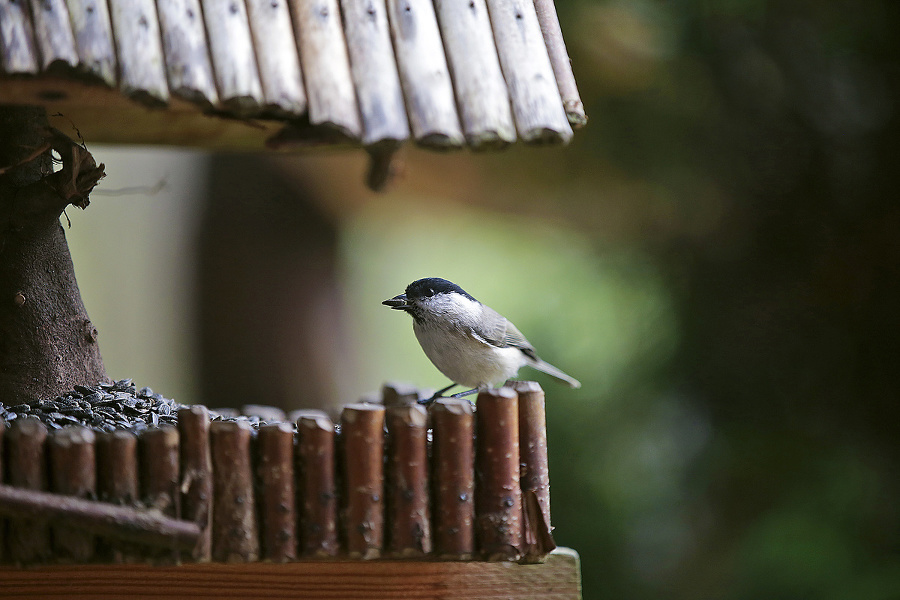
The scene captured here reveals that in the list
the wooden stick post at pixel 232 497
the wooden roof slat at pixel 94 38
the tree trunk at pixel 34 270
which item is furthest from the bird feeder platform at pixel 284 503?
the wooden roof slat at pixel 94 38

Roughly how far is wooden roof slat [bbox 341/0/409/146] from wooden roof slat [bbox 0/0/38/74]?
48cm

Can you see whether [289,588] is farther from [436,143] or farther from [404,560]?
[436,143]

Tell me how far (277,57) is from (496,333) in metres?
1.34

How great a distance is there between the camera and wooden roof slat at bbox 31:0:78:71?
3.99 ft

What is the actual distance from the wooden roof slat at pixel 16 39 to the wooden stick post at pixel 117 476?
59 centimetres

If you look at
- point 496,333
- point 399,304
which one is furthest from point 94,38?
point 496,333

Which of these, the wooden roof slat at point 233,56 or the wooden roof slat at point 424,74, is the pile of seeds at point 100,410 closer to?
the wooden roof slat at point 233,56

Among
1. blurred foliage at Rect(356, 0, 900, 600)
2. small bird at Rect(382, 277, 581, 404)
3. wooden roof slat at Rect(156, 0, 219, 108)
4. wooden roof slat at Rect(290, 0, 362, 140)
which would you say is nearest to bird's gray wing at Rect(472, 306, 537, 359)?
small bird at Rect(382, 277, 581, 404)

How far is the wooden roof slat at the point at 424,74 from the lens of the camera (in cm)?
134

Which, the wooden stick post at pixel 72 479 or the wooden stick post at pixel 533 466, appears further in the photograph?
the wooden stick post at pixel 533 466

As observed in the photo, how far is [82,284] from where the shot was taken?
5.01 m

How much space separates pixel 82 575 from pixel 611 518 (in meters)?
2.10

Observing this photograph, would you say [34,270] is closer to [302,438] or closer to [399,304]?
[302,438]

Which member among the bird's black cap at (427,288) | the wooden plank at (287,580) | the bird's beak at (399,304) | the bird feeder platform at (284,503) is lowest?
the wooden plank at (287,580)
